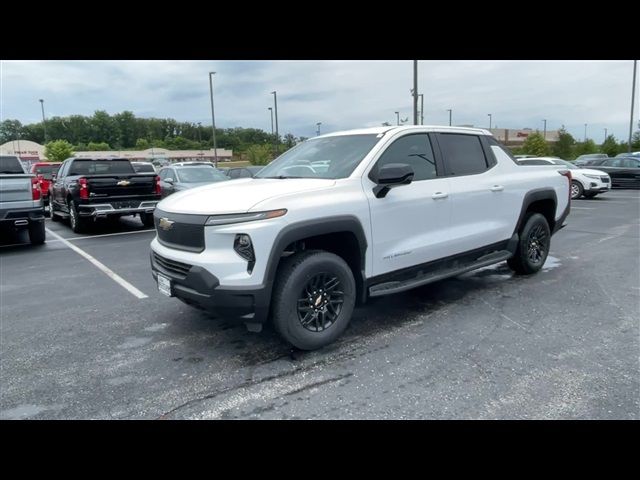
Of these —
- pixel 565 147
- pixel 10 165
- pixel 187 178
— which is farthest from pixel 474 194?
pixel 565 147

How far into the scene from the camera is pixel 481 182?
5082 millimetres

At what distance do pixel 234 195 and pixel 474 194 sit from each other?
2704 mm

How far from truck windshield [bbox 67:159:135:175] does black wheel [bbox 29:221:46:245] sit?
244 cm

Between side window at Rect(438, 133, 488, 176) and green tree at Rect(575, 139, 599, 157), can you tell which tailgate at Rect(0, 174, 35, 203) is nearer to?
side window at Rect(438, 133, 488, 176)

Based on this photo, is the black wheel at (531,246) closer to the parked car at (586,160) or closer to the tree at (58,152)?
the parked car at (586,160)

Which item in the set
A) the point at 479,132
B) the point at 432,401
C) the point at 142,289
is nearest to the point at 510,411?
the point at 432,401

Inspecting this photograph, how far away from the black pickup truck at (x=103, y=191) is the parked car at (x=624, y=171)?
2068cm

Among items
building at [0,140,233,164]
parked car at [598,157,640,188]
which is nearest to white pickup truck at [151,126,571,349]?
parked car at [598,157,640,188]

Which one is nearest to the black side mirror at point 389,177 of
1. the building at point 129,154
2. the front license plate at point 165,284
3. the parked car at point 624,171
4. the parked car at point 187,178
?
the front license plate at point 165,284

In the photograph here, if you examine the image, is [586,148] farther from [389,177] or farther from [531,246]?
[389,177]

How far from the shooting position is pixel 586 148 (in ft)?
175

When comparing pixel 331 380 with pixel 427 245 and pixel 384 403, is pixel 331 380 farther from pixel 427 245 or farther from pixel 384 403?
pixel 427 245

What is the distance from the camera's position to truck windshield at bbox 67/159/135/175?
448 inches

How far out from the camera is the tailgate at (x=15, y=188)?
8.26 metres
